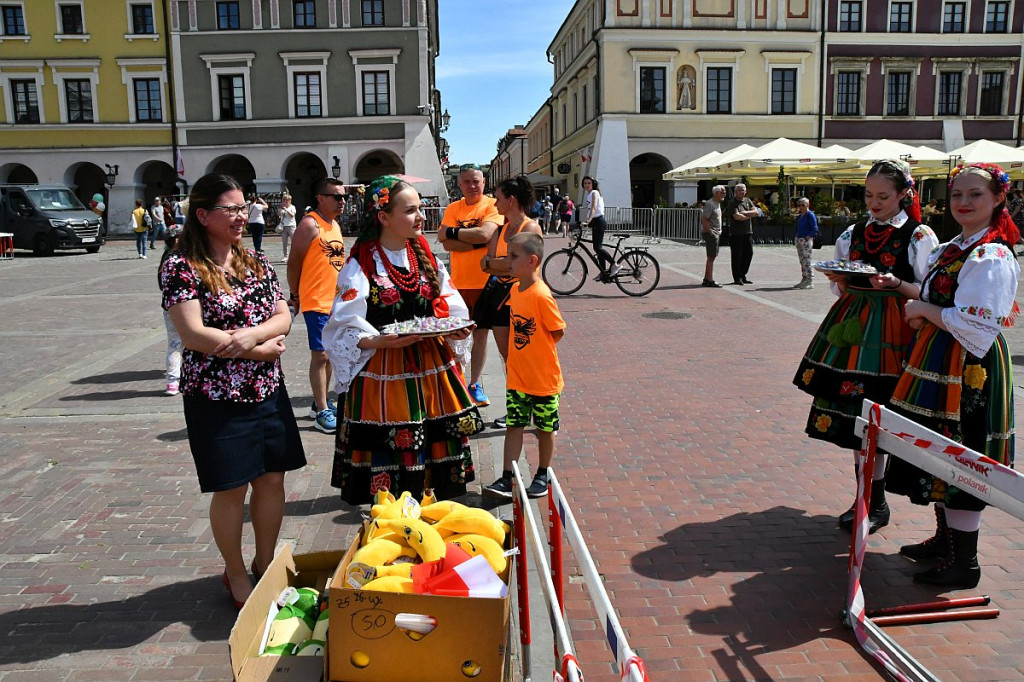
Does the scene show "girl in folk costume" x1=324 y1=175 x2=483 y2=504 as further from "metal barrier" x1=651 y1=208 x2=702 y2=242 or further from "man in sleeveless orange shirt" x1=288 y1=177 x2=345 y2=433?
"metal barrier" x1=651 y1=208 x2=702 y2=242

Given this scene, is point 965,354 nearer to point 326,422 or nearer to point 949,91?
point 326,422

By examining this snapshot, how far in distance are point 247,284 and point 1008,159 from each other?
27.3 metres

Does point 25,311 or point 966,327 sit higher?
point 966,327

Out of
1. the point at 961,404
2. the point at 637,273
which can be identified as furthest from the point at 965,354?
the point at 637,273

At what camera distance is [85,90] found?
37.5 meters

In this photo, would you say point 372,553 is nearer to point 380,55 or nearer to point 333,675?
point 333,675

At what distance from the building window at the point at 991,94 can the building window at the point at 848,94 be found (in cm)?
600

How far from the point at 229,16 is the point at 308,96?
478 centimetres

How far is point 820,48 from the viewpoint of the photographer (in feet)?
128

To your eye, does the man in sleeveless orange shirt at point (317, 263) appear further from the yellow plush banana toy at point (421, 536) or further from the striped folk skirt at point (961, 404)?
the striped folk skirt at point (961, 404)

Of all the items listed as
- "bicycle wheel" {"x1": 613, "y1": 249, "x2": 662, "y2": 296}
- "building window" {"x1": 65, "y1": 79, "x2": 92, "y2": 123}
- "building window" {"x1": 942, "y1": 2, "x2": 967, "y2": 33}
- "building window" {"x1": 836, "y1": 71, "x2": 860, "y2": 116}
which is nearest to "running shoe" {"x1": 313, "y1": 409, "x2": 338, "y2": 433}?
"bicycle wheel" {"x1": 613, "y1": 249, "x2": 662, "y2": 296}

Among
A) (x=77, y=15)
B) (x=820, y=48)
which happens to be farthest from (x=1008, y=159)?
(x=77, y=15)

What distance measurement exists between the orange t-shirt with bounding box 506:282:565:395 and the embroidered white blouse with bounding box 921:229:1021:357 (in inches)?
A: 78.7

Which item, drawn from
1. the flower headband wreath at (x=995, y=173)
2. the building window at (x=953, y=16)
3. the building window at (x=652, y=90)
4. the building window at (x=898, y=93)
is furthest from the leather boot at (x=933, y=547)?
the building window at (x=953, y=16)
